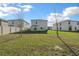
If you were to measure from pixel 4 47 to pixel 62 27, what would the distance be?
3.77ft

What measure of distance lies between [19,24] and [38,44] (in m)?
0.52

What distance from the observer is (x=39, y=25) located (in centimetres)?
482

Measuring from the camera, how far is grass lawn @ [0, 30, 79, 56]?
4695mm

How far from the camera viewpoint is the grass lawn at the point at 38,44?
4695 mm

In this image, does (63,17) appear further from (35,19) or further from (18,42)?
(18,42)

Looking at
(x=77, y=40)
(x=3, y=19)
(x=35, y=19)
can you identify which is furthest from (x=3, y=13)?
(x=77, y=40)

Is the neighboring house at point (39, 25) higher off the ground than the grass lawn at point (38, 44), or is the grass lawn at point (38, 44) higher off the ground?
the neighboring house at point (39, 25)

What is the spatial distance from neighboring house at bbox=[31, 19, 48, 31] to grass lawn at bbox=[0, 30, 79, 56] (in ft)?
0.38

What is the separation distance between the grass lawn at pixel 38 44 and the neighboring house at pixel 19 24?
0.14m

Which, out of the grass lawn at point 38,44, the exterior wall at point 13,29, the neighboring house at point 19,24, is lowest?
the grass lawn at point 38,44

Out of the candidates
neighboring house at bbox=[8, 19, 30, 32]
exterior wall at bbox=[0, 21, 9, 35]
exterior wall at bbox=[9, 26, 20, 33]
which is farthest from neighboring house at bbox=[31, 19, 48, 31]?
exterior wall at bbox=[0, 21, 9, 35]

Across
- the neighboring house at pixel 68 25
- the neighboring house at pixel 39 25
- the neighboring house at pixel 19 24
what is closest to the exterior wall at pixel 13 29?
the neighboring house at pixel 19 24

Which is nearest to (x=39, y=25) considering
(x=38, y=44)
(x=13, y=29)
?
(x=38, y=44)

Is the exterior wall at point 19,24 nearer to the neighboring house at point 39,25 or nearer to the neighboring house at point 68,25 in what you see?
the neighboring house at point 39,25
